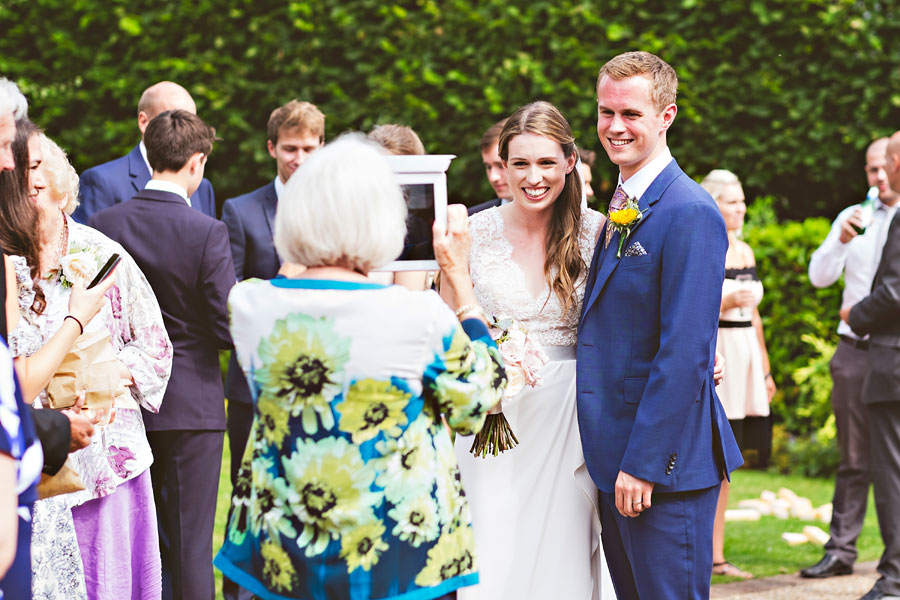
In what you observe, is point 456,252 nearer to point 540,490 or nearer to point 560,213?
point 560,213

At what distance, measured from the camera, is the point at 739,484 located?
350 inches

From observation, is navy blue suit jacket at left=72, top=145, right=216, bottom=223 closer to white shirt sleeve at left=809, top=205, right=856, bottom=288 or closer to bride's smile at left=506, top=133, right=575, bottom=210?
bride's smile at left=506, top=133, right=575, bottom=210

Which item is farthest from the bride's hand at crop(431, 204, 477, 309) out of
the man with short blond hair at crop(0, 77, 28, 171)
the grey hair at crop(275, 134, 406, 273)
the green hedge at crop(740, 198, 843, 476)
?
the green hedge at crop(740, 198, 843, 476)

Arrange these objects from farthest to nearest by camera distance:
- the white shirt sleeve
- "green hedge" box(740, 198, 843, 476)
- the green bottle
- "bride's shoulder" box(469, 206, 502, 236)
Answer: "green hedge" box(740, 198, 843, 476) → the white shirt sleeve → the green bottle → "bride's shoulder" box(469, 206, 502, 236)

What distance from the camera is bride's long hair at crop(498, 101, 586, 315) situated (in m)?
3.86

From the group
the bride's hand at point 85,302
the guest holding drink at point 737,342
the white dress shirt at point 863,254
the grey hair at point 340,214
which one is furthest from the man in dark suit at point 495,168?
the grey hair at point 340,214

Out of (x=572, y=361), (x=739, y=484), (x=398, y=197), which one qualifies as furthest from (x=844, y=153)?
(x=398, y=197)

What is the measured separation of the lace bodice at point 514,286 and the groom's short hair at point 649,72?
72 cm

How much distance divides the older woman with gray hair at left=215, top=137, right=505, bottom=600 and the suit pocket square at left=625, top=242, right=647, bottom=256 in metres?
0.97

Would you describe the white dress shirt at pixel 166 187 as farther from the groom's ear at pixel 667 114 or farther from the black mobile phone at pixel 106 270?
the groom's ear at pixel 667 114

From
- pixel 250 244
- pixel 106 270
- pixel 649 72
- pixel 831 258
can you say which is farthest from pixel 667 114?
pixel 831 258

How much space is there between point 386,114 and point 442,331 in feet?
23.8

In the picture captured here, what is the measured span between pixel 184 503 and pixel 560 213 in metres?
2.06

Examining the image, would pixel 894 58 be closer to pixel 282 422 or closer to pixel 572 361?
pixel 572 361
